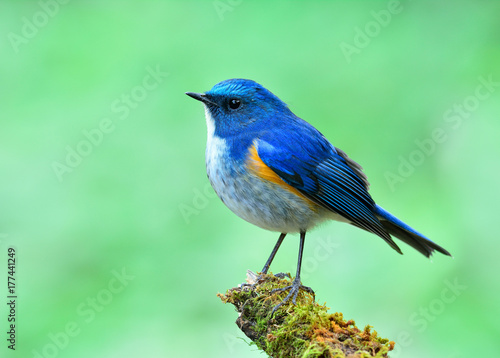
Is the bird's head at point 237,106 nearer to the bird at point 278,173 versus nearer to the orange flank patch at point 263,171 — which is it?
the bird at point 278,173

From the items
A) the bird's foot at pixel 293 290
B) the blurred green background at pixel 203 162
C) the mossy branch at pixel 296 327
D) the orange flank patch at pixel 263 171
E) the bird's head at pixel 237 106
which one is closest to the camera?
the mossy branch at pixel 296 327

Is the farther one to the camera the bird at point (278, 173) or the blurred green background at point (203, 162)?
the blurred green background at point (203, 162)

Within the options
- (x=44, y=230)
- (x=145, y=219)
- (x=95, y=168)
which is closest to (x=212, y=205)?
(x=145, y=219)

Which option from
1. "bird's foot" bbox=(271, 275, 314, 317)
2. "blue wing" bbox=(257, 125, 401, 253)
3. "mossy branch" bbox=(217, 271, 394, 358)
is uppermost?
"blue wing" bbox=(257, 125, 401, 253)

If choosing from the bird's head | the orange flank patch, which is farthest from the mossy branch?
the bird's head

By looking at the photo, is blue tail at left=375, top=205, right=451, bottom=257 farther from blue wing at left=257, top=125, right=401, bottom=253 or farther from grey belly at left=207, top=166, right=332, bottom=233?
grey belly at left=207, top=166, right=332, bottom=233

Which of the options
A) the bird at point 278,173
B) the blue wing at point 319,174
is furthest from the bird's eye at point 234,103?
the blue wing at point 319,174

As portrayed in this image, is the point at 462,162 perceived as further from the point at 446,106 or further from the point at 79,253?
the point at 79,253
